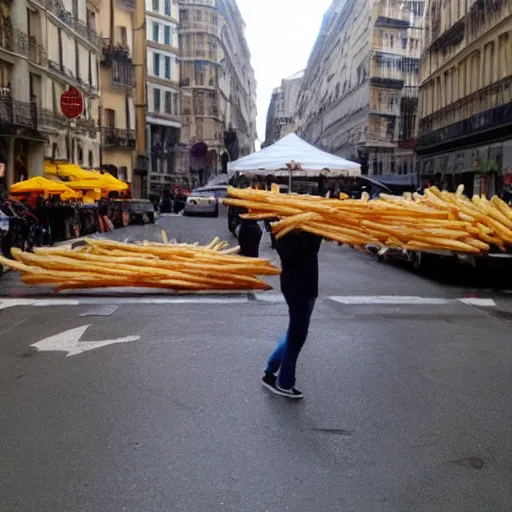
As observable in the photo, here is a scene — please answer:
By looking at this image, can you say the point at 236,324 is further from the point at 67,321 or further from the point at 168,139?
the point at 168,139

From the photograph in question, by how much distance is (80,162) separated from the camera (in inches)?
1692

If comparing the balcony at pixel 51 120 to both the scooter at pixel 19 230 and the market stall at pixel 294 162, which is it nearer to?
the market stall at pixel 294 162

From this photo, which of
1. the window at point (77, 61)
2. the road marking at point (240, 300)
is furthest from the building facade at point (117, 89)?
the road marking at point (240, 300)

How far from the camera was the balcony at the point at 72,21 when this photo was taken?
122 feet

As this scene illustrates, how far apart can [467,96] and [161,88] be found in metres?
43.7

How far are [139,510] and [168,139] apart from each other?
241ft

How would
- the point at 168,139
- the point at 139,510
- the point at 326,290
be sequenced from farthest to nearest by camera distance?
the point at 168,139 < the point at 326,290 < the point at 139,510

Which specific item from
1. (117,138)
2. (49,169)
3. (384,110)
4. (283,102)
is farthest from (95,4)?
(283,102)

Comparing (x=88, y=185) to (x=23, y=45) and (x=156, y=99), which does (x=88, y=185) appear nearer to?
(x=23, y=45)

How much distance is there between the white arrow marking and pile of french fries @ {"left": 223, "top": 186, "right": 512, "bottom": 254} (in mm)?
2183

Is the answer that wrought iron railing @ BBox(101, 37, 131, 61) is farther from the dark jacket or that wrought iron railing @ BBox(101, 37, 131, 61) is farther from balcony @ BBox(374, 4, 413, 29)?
the dark jacket

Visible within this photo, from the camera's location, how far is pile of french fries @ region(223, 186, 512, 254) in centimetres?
613

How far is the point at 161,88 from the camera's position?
2842 inches

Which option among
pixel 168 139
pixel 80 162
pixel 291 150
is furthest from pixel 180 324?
pixel 168 139
